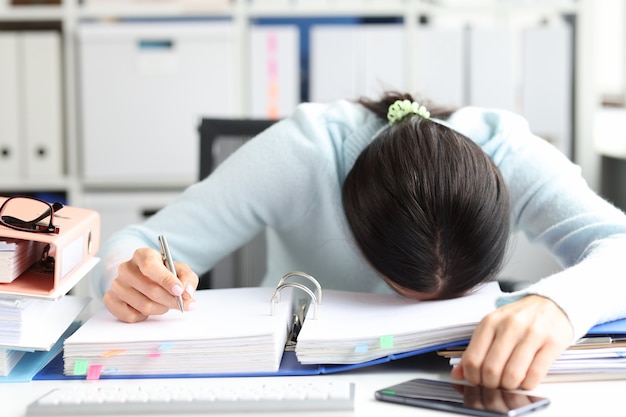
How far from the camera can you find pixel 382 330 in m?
0.81

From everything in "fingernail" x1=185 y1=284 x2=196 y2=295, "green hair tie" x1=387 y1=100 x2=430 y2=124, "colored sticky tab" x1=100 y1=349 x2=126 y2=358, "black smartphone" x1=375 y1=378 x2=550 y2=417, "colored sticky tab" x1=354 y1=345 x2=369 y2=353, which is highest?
"green hair tie" x1=387 y1=100 x2=430 y2=124

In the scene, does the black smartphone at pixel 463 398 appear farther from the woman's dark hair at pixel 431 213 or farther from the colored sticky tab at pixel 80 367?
the colored sticky tab at pixel 80 367

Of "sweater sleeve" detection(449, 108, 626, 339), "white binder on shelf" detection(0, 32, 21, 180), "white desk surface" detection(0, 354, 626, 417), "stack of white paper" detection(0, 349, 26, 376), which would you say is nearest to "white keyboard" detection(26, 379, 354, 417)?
"white desk surface" detection(0, 354, 626, 417)

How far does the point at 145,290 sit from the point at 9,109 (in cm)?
166

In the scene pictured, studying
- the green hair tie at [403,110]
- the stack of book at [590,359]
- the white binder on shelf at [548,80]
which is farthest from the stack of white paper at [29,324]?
the white binder on shelf at [548,80]

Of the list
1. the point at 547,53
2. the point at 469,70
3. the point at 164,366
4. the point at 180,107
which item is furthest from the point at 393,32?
the point at 164,366

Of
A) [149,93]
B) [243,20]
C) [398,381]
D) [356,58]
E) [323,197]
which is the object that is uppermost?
[243,20]

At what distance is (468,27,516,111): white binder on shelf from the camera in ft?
7.61

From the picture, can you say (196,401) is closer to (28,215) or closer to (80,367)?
(80,367)

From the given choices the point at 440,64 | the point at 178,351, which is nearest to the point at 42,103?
the point at 440,64

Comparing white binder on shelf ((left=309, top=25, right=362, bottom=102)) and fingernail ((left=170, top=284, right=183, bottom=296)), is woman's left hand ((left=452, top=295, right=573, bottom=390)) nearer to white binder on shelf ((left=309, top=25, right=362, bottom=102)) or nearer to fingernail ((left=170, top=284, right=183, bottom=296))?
fingernail ((left=170, top=284, right=183, bottom=296))

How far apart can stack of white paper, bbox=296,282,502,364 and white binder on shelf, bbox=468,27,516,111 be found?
155 centimetres

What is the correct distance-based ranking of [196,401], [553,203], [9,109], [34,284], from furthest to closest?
[9,109] → [553,203] → [34,284] → [196,401]

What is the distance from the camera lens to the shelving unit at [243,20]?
235 cm
